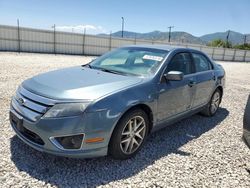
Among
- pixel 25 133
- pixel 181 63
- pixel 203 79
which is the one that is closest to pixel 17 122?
pixel 25 133

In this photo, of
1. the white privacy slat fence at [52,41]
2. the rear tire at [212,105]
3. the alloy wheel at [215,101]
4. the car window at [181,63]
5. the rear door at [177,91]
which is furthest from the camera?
the white privacy slat fence at [52,41]

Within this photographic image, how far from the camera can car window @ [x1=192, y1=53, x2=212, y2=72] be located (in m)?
4.68

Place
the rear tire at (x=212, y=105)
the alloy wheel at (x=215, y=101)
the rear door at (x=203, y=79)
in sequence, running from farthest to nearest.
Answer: the alloy wheel at (x=215, y=101), the rear tire at (x=212, y=105), the rear door at (x=203, y=79)

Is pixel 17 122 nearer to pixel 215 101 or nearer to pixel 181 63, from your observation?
pixel 181 63

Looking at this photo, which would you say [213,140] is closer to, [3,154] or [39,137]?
[39,137]

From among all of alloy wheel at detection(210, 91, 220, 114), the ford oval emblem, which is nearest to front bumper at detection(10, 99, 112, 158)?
the ford oval emblem

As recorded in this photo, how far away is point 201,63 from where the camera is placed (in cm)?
492

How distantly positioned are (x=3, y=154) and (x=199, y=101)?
355cm

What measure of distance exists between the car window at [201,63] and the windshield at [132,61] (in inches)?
38.3

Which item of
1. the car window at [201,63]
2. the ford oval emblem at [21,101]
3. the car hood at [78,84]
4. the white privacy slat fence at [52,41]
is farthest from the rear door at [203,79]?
the white privacy slat fence at [52,41]

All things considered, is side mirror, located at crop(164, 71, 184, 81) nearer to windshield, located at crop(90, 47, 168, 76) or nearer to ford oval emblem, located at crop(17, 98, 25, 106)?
windshield, located at crop(90, 47, 168, 76)

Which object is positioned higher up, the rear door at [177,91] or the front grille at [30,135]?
the rear door at [177,91]

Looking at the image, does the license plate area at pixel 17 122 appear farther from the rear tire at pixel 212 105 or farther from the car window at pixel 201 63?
the rear tire at pixel 212 105

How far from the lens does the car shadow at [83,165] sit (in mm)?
2752
